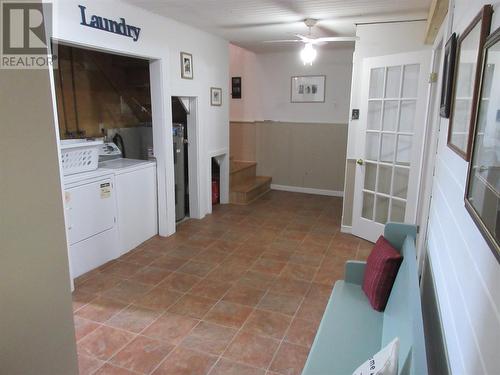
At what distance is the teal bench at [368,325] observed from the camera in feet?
4.10

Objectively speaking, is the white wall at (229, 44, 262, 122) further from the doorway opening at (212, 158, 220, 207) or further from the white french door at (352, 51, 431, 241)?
the white french door at (352, 51, 431, 241)

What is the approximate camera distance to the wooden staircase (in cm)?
589

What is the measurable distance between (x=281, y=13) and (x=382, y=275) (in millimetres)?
2797

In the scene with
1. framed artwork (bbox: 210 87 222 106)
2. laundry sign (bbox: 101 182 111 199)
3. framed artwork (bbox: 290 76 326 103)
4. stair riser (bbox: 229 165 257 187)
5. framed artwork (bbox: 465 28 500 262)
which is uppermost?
framed artwork (bbox: 290 76 326 103)

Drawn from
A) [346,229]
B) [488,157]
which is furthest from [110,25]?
[346,229]

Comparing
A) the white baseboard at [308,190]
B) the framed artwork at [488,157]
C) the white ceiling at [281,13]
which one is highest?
the white ceiling at [281,13]

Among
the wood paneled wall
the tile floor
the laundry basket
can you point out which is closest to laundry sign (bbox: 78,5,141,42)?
the laundry basket

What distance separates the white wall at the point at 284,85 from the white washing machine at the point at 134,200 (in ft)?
10.3

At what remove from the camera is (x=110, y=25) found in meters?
3.27

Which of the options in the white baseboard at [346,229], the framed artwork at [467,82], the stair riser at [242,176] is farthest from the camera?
the stair riser at [242,176]

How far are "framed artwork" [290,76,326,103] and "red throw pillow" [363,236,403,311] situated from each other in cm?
443

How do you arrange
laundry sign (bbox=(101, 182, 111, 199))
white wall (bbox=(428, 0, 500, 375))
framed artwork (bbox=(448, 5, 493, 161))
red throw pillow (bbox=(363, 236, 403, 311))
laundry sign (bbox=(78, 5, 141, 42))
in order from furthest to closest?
laundry sign (bbox=(101, 182, 111, 199)) → laundry sign (bbox=(78, 5, 141, 42)) → red throw pillow (bbox=(363, 236, 403, 311)) → framed artwork (bbox=(448, 5, 493, 161)) → white wall (bbox=(428, 0, 500, 375))

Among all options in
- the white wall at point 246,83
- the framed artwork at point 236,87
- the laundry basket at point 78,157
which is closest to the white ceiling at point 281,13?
the laundry basket at point 78,157

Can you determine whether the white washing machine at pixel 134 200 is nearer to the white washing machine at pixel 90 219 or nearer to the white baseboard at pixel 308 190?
the white washing machine at pixel 90 219
